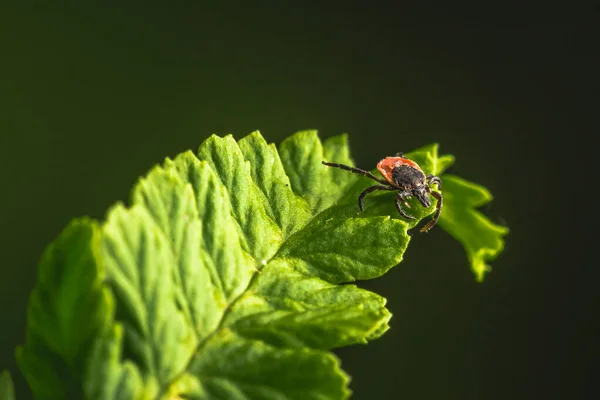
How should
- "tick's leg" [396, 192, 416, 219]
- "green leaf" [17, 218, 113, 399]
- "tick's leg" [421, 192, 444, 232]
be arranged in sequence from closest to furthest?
"green leaf" [17, 218, 113, 399] → "tick's leg" [396, 192, 416, 219] → "tick's leg" [421, 192, 444, 232]

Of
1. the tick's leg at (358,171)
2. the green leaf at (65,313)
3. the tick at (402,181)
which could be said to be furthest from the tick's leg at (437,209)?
the green leaf at (65,313)

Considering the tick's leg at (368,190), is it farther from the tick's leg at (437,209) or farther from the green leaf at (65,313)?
the green leaf at (65,313)

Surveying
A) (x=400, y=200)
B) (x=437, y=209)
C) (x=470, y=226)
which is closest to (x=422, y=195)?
(x=400, y=200)

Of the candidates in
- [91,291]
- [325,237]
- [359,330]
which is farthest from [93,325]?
[325,237]

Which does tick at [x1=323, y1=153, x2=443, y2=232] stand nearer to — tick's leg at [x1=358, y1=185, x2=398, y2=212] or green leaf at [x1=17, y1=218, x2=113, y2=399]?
tick's leg at [x1=358, y1=185, x2=398, y2=212]

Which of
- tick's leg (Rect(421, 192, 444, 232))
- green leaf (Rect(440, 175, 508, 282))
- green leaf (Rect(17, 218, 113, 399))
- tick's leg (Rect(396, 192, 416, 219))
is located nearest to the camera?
green leaf (Rect(17, 218, 113, 399))

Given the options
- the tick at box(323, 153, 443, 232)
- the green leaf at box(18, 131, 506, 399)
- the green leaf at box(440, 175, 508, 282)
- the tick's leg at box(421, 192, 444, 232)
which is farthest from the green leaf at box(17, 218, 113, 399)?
the green leaf at box(440, 175, 508, 282)
